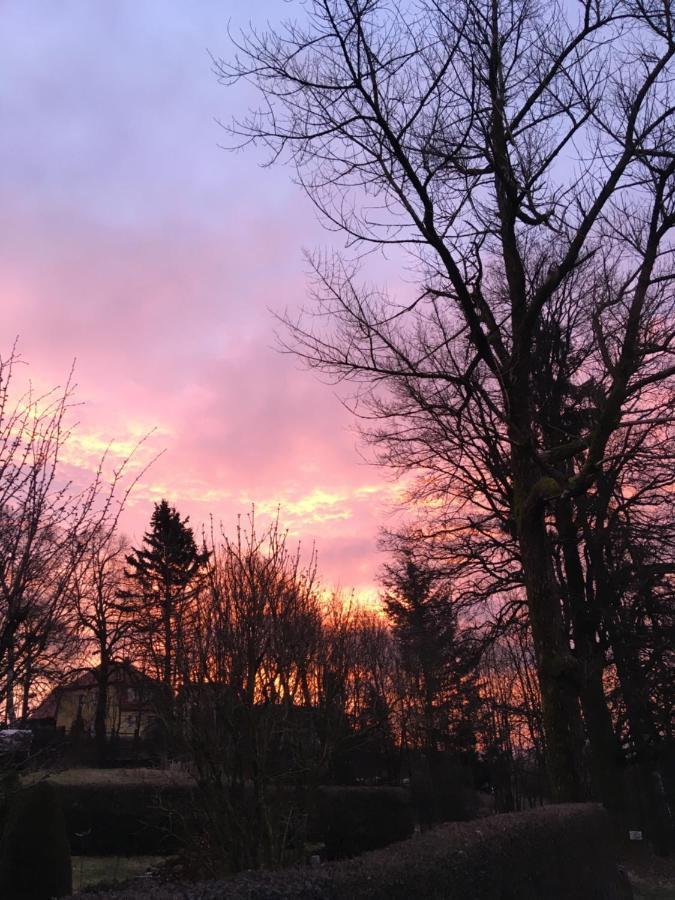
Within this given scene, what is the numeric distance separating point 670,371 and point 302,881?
791 centimetres

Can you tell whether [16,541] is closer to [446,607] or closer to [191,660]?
[191,660]

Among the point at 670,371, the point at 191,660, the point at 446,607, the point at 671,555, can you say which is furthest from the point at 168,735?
the point at 671,555

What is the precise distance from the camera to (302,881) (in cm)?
400

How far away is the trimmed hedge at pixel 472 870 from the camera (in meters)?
3.89

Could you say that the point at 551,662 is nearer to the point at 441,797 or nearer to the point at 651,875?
the point at 651,875

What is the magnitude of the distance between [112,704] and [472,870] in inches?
1425

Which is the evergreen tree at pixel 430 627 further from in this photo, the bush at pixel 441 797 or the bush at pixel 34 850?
the bush at pixel 34 850

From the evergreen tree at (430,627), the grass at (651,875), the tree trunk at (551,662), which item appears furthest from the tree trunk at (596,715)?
the tree trunk at (551,662)

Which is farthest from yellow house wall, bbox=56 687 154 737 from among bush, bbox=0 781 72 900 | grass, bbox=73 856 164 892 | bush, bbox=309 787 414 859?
bush, bbox=0 781 72 900

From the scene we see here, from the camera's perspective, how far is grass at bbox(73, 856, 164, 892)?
42.7 ft

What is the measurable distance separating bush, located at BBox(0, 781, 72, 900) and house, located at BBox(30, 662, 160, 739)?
3.07 ft

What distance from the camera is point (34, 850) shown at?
9211mm

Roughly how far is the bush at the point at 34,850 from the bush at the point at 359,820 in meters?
7.15

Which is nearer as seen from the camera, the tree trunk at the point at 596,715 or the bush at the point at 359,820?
the bush at the point at 359,820
